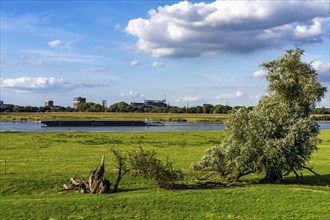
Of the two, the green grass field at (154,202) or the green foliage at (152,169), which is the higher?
the green foliage at (152,169)

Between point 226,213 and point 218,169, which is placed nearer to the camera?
point 226,213

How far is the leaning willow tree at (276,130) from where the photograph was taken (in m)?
25.8

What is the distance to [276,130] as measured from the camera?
2664 centimetres

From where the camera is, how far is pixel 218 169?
27781mm

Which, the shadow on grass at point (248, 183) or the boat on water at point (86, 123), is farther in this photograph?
the boat on water at point (86, 123)

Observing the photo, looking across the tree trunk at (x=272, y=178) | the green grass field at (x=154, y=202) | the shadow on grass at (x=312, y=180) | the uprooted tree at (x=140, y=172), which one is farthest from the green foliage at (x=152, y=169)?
the shadow on grass at (x=312, y=180)

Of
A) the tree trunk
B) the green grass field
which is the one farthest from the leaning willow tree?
the green grass field

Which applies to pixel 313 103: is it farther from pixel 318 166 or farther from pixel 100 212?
pixel 100 212

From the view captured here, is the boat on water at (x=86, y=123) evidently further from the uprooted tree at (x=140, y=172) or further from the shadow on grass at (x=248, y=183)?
the uprooted tree at (x=140, y=172)

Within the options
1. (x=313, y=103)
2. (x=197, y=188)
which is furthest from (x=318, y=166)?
(x=197, y=188)

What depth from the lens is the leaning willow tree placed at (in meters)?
25.8

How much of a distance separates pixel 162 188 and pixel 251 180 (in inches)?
290

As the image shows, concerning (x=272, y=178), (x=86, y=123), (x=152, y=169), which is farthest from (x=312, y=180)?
(x=86, y=123)

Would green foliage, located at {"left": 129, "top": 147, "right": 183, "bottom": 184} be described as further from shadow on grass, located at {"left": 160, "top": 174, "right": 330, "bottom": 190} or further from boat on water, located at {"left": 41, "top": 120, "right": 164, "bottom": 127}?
boat on water, located at {"left": 41, "top": 120, "right": 164, "bottom": 127}
